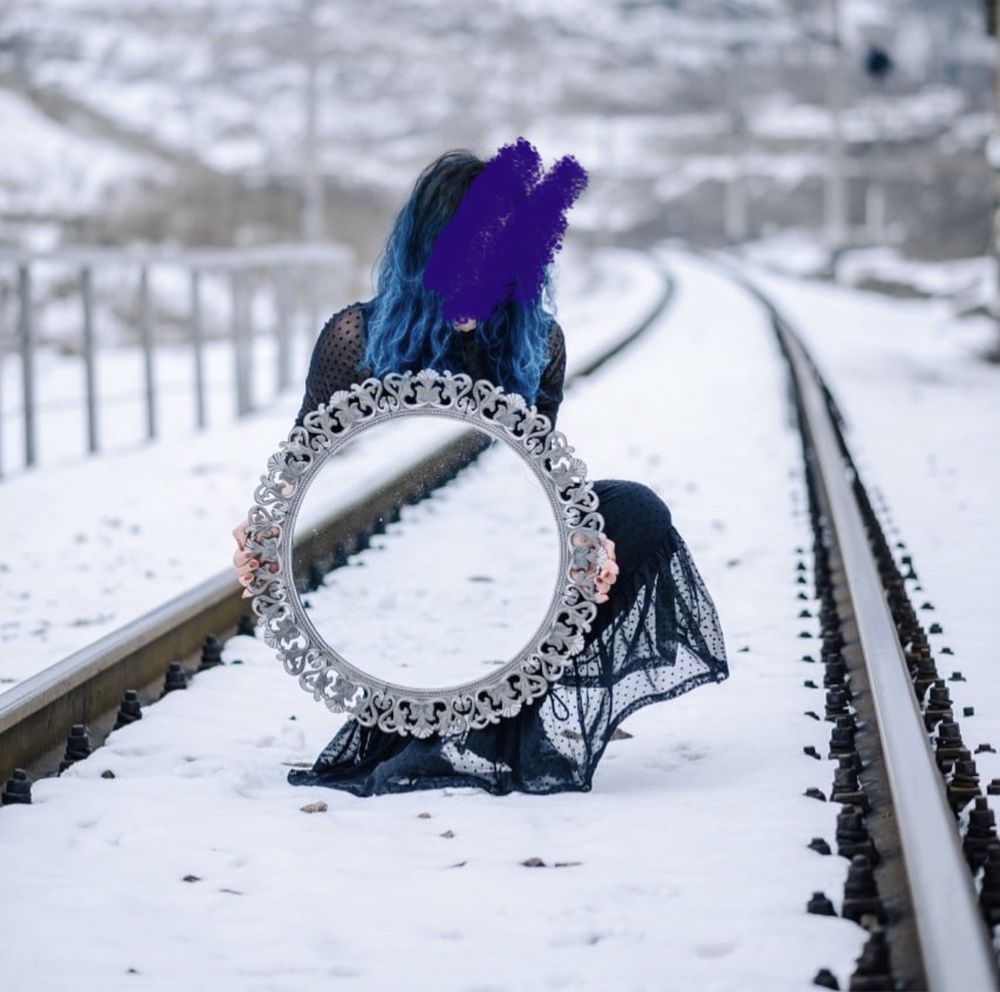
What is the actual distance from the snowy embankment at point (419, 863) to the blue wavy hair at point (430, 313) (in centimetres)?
97

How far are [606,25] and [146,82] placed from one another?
137 ft

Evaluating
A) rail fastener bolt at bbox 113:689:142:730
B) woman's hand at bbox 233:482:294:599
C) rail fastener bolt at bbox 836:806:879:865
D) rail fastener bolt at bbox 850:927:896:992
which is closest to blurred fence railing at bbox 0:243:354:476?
rail fastener bolt at bbox 113:689:142:730

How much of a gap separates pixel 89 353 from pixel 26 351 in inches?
26.4

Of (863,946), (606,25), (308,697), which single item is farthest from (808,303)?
(606,25)

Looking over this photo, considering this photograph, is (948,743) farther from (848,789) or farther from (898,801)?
(898,801)

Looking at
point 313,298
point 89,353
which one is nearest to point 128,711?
point 89,353

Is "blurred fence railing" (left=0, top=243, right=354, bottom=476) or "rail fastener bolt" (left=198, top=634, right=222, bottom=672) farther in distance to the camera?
"blurred fence railing" (left=0, top=243, right=354, bottom=476)

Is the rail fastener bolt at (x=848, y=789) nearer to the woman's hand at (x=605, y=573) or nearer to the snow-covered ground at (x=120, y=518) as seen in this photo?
the woman's hand at (x=605, y=573)

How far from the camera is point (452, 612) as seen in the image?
4480 millimetres

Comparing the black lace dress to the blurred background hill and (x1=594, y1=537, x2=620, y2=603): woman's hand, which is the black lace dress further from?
the blurred background hill

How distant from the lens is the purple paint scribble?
4246 millimetres

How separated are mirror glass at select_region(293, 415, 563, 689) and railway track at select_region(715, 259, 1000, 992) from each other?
31.2 inches

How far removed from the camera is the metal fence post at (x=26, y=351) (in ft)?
35.9

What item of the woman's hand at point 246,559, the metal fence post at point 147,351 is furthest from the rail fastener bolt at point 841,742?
the metal fence post at point 147,351
